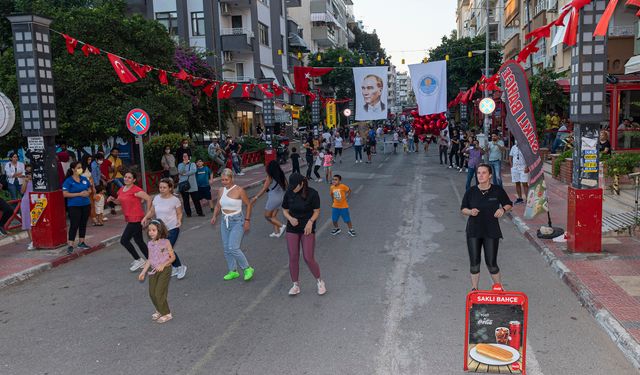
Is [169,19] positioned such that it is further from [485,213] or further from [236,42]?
[485,213]

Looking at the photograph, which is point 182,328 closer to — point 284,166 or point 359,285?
point 359,285

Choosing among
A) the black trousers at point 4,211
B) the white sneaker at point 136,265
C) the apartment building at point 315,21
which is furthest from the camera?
the apartment building at point 315,21

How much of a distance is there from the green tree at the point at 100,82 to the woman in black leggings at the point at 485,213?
46.4 ft

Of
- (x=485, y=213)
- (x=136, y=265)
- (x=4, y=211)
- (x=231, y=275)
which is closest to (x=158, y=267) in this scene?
(x=231, y=275)

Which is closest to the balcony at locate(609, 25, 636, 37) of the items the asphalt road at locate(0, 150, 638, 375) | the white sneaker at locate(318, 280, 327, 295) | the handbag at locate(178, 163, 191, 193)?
the asphalt road at locate(0, 150, 638, 375)

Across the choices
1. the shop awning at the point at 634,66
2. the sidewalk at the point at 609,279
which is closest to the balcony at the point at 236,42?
the shop awning at the point at 634,66

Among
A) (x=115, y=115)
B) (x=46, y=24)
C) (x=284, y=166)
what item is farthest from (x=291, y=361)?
(x=284, y=166)

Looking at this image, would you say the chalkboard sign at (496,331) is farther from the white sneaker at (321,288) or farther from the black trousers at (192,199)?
the black trousers at (192,199)

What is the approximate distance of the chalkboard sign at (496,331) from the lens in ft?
15.7

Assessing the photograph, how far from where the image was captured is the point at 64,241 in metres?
11.1

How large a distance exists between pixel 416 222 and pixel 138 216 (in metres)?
6.66

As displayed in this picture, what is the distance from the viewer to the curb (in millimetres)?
5450

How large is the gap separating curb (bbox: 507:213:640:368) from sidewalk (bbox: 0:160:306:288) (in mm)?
8461

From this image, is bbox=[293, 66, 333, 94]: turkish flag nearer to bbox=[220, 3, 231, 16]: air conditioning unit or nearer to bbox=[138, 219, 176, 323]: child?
bbox=[220, 3, 231, 16]: air conditioning unit
